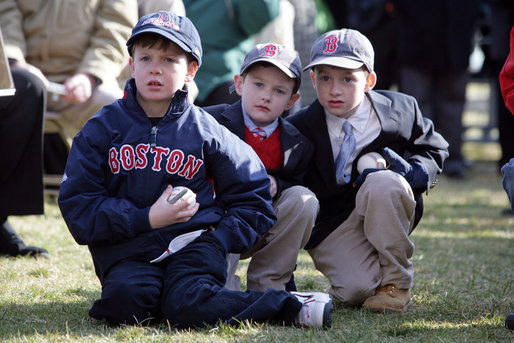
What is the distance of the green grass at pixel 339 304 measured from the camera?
102 inches

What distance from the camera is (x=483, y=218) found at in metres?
5.73

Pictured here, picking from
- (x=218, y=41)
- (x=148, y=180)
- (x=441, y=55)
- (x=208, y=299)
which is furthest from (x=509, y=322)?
(x=441, y=55)

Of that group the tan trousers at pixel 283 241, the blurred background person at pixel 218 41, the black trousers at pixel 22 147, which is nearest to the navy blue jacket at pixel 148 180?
the tan trousers at pixel 283 241

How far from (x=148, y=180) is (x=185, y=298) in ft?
1.52

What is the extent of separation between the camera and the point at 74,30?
4.66 meters

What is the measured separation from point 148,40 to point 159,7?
181cm

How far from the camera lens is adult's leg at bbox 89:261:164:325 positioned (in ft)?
8.77

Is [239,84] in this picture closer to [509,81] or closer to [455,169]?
[509,81]

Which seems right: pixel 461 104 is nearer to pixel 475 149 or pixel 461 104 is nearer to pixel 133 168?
pixel 475 149

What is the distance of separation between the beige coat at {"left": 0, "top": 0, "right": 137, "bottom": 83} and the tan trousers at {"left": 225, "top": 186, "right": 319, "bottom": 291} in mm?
1889

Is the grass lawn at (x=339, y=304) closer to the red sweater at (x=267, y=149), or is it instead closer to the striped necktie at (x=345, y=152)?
the striped necktie at (x=345, y=152)

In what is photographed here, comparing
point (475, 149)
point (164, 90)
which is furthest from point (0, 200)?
point (475, 149)

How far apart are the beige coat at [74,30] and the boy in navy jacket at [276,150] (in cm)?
153

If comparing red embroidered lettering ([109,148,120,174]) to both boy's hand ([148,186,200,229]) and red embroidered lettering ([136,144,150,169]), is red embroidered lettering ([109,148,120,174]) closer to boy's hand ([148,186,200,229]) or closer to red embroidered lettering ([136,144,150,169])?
red embroidered lettering ([136,144,150,169])
